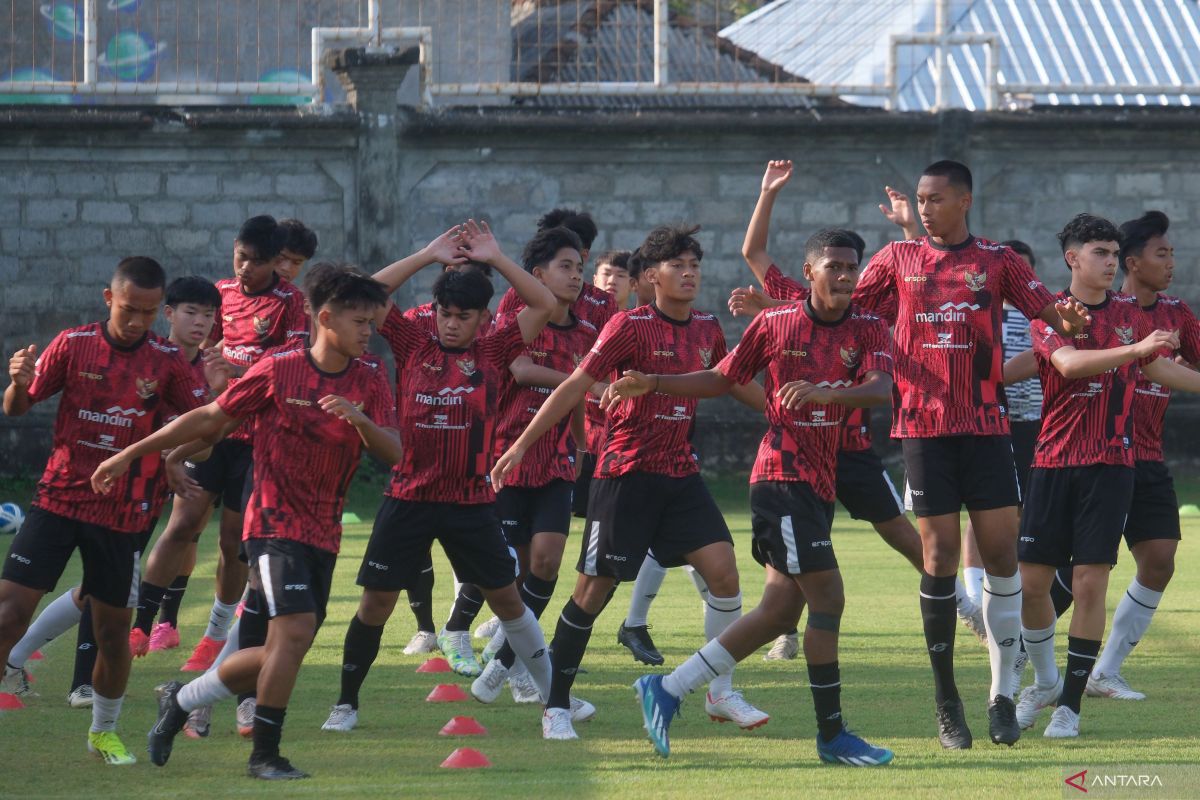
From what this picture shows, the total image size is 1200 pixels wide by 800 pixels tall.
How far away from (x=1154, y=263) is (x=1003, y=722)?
210 centimetres

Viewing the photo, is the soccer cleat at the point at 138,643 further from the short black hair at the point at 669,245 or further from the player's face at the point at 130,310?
the short black hair at the point at 669,245

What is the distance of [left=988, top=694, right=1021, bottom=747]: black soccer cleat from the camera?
269 inches

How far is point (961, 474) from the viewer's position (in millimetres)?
6961

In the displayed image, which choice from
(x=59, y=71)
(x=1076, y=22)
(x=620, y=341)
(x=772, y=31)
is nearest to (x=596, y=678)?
(x=620, y=341)

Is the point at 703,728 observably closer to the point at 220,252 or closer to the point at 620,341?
the point at 620,341

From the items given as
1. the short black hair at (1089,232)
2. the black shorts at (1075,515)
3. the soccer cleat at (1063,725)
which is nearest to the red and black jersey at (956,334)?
the short black hair at (1089,232)

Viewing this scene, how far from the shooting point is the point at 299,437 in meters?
6.46

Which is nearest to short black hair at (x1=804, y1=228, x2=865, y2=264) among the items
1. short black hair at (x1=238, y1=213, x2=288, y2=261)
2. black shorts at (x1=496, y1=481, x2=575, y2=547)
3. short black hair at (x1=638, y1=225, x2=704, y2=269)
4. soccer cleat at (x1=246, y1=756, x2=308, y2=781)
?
short black hair at (x1=638, y1=225, x2=704, y2=269)

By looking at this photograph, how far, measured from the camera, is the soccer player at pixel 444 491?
23.9 feet

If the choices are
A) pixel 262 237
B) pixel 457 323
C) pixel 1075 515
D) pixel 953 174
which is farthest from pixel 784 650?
pixel 262 237

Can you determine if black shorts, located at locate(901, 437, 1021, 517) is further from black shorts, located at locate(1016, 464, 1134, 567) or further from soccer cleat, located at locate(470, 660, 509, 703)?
soccer cleat, located at locate(470, 660, 509, 703)

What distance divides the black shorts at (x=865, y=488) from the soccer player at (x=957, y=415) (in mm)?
1645

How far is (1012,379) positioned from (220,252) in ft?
37.9

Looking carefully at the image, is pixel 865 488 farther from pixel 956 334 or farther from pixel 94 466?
pixel 94 466
